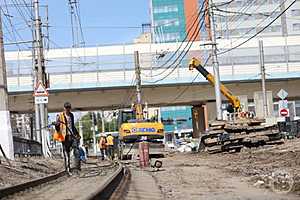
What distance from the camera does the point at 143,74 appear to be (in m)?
57.6

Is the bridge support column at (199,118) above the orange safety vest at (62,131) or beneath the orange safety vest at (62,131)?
beneath

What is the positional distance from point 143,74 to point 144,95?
10.1ft

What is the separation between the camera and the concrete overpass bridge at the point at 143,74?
56250 millimetres

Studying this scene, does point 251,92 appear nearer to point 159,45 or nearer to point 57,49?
point 159,45

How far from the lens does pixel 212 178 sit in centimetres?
1467

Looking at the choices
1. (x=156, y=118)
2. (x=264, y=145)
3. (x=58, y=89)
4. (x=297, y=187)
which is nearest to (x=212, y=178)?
(x=297, y=187)

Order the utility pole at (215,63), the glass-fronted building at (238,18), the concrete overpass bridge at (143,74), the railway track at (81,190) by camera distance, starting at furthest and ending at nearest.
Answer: the glass-fronted building at (238,18)
the concrete overpass bridge at (143,74)
the utility pole at (215,63)
the railway track at (81,190)

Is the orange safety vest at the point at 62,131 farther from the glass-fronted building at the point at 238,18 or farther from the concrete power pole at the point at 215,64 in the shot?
the glass-fronted building at the point at 238,18

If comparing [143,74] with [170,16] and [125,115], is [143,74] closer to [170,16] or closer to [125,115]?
[125,115]

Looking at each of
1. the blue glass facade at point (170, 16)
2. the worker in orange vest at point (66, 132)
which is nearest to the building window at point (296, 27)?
the blue glass facade at point (170, 16)

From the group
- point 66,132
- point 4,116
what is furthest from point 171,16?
point 66,132

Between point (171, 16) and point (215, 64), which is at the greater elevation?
point (171, 16)

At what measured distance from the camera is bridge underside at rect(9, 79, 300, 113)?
Result: 2281 inches

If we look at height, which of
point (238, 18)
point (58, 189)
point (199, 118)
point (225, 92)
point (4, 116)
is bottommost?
point (199, 118)
